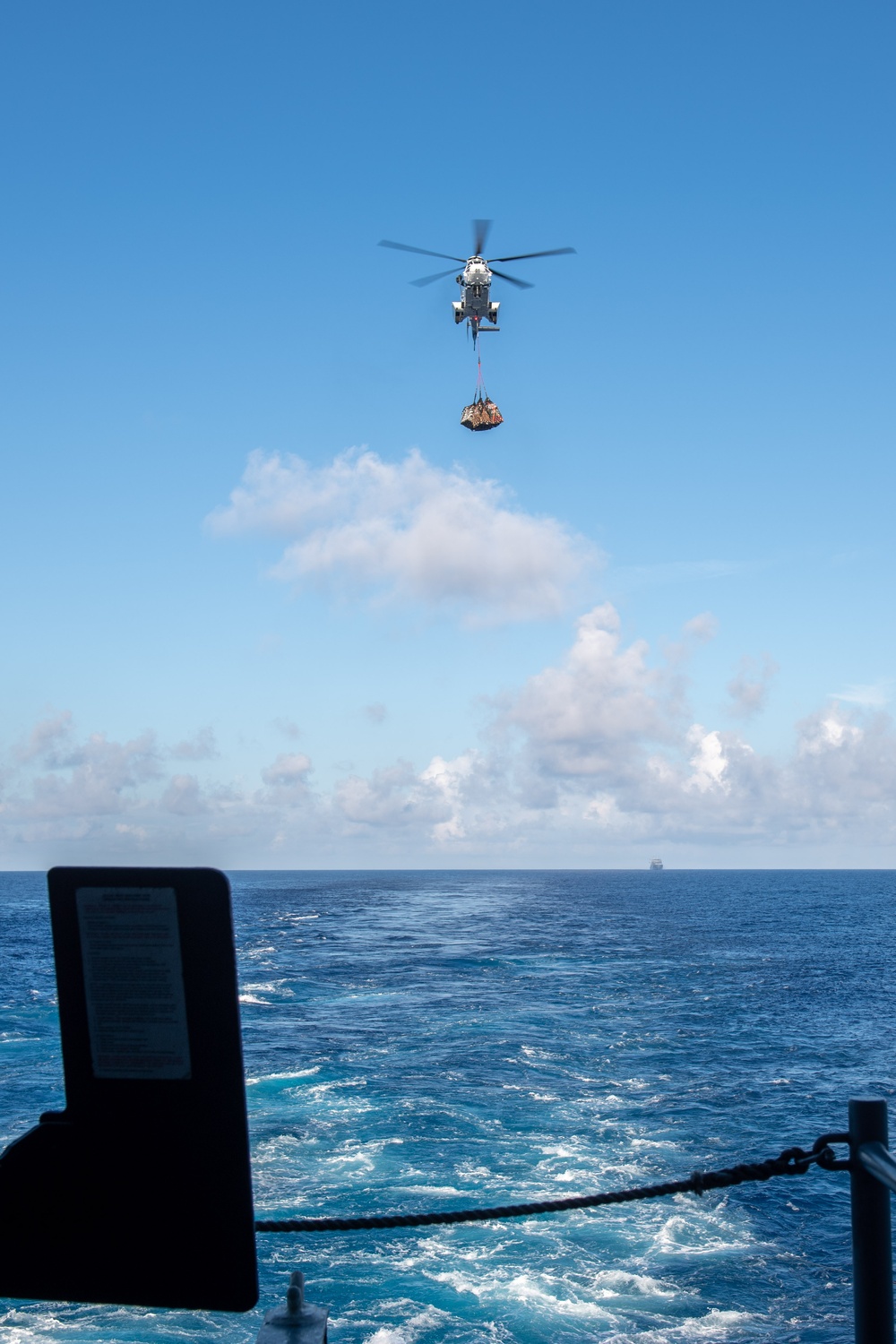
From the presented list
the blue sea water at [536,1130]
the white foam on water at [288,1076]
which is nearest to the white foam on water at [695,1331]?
the blue sea water at [536,1130]

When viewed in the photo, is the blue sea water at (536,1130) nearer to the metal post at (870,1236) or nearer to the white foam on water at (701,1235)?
the white foam on water at (701,1235)

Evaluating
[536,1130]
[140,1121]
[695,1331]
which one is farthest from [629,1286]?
[140,1121]

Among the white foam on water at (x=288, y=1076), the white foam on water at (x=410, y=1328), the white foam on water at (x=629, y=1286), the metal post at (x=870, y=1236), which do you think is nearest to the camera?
the metal post at (x=870, y=1236)

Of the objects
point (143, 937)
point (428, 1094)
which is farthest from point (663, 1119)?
point (143, 937)

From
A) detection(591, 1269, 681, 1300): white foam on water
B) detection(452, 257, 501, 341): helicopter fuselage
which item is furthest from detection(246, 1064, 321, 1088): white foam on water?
detection(452, 257, 501, 341): helicopter fuselage

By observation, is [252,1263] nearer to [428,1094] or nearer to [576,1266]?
[576,1266]

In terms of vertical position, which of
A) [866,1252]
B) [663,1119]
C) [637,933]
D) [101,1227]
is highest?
[101,1227]

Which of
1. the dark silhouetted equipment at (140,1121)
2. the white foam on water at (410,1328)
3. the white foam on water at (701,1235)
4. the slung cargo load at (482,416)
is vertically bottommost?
the white foam on water at (701,1235)

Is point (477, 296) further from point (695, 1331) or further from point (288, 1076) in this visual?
point (288, 1076)
